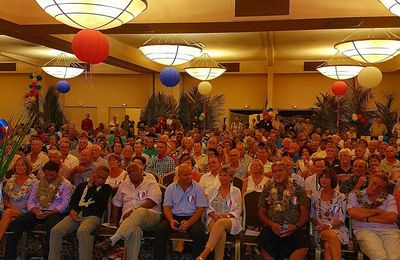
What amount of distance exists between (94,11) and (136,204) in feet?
7.23

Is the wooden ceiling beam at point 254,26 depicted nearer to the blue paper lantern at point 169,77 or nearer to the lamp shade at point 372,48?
the lamp shade at point 372,48

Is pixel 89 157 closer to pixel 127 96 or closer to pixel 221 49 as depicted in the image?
pixel 221 49

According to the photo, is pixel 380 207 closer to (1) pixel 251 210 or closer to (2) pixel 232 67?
(1) pixel 251 210

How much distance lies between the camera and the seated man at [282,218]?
206 inches

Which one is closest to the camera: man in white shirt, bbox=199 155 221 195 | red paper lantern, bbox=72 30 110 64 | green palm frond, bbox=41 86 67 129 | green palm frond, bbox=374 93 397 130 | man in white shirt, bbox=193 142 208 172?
man in white shirt, bbox=199 155 221 195

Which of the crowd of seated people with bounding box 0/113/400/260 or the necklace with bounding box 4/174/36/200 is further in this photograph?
the necklace with bounding box 4/174/36/200

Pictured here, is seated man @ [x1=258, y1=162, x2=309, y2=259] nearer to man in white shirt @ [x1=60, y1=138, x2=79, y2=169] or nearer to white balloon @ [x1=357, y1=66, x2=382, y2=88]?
man in white shirt @ [x1=60, y1=138, x2=79, y2=169]

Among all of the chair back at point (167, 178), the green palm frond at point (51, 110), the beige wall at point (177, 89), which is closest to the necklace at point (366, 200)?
the chair back at point (167, 178)

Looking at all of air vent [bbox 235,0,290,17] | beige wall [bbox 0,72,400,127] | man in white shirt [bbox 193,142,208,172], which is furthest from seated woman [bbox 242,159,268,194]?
beige wall [bbox 0,72,400,127]

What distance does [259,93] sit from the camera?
63.4 ft

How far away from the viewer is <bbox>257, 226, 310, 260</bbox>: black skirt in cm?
522

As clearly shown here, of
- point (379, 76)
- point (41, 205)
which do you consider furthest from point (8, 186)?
point (379, 76)

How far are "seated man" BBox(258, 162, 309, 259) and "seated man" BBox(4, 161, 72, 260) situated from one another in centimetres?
228

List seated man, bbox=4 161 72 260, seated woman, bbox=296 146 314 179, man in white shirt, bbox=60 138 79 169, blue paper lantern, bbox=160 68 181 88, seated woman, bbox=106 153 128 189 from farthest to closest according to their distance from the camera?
blue paper lantern, bbox=160 68 181 88
man in white shirt, bbox=60 138 79 169
seated woman, bbox=296 146 314 179
seated woman, bbox=106 153 128 189
seated man, bbox=4 161 72 260
